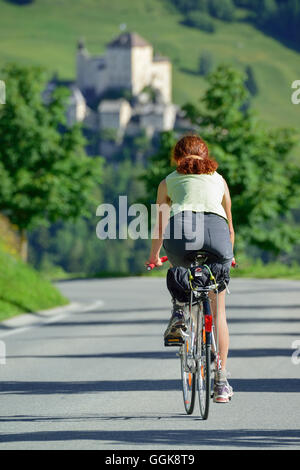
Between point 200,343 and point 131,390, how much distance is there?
1709 millimetres

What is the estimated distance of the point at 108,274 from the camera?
47.2 metres

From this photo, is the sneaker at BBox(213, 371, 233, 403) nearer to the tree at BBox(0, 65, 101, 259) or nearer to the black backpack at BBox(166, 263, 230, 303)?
the black backpack at BBox(166, 263, 230, 303)

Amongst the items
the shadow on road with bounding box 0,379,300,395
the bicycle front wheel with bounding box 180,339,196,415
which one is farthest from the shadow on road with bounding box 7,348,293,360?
the bicycle front wheel with bounding box 180,339,196,415

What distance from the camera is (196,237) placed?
296 inches

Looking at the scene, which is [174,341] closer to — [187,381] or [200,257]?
[187,381]

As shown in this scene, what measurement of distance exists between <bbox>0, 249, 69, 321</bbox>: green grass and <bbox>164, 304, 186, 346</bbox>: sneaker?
11075 millimetres

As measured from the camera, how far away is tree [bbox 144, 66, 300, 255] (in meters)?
53.6

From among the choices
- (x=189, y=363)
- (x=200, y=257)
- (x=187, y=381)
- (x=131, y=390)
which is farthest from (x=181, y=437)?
(x=131, y=390)

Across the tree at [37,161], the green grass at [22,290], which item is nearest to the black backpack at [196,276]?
the green grass at [22,290]

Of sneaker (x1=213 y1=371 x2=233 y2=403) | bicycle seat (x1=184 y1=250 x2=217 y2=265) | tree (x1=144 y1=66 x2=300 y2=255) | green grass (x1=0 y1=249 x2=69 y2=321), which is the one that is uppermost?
tree (x1=144 y1=66 x2=300 y2=255)
